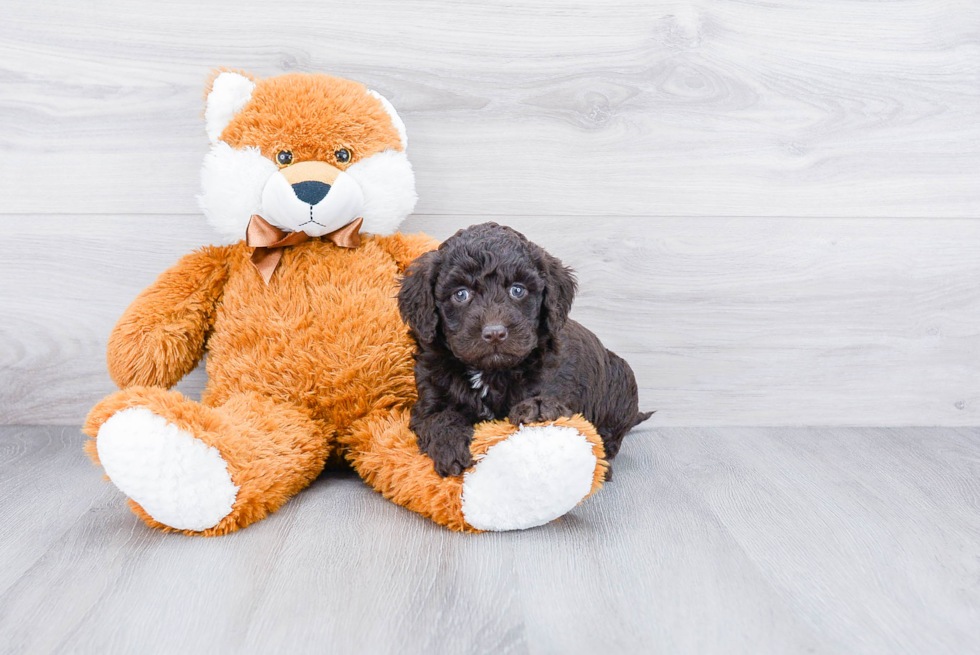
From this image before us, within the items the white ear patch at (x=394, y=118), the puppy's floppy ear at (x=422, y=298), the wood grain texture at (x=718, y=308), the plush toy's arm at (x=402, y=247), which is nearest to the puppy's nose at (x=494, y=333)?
the puppy's floppy ear at (x=422, y=298)

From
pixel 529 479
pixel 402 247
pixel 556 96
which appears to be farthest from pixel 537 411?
pixel 556 96

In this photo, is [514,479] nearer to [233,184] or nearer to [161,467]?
[161,467]

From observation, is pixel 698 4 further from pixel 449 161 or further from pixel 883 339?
pixel 883 339

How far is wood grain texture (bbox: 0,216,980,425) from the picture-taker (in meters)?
1.80

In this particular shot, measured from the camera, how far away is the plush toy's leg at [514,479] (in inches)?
46.3

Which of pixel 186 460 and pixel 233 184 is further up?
pixel 233 184

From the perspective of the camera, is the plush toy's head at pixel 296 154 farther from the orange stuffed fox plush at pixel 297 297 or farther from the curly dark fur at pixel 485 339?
the curly dark fur at pixel 485 339

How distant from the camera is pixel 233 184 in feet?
4.79

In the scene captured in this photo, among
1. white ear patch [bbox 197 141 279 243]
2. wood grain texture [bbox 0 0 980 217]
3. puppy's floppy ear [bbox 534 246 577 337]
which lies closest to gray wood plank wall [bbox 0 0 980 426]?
wood grain texture [bbox 0 0 980 217]

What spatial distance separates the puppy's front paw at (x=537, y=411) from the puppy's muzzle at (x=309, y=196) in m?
0.56

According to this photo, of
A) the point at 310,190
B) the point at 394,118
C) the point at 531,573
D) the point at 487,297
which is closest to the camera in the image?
the point at 531,573

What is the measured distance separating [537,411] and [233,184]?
30.9 inches

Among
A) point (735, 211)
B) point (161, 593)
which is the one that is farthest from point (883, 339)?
point (161, 593)

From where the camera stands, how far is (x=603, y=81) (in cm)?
178
